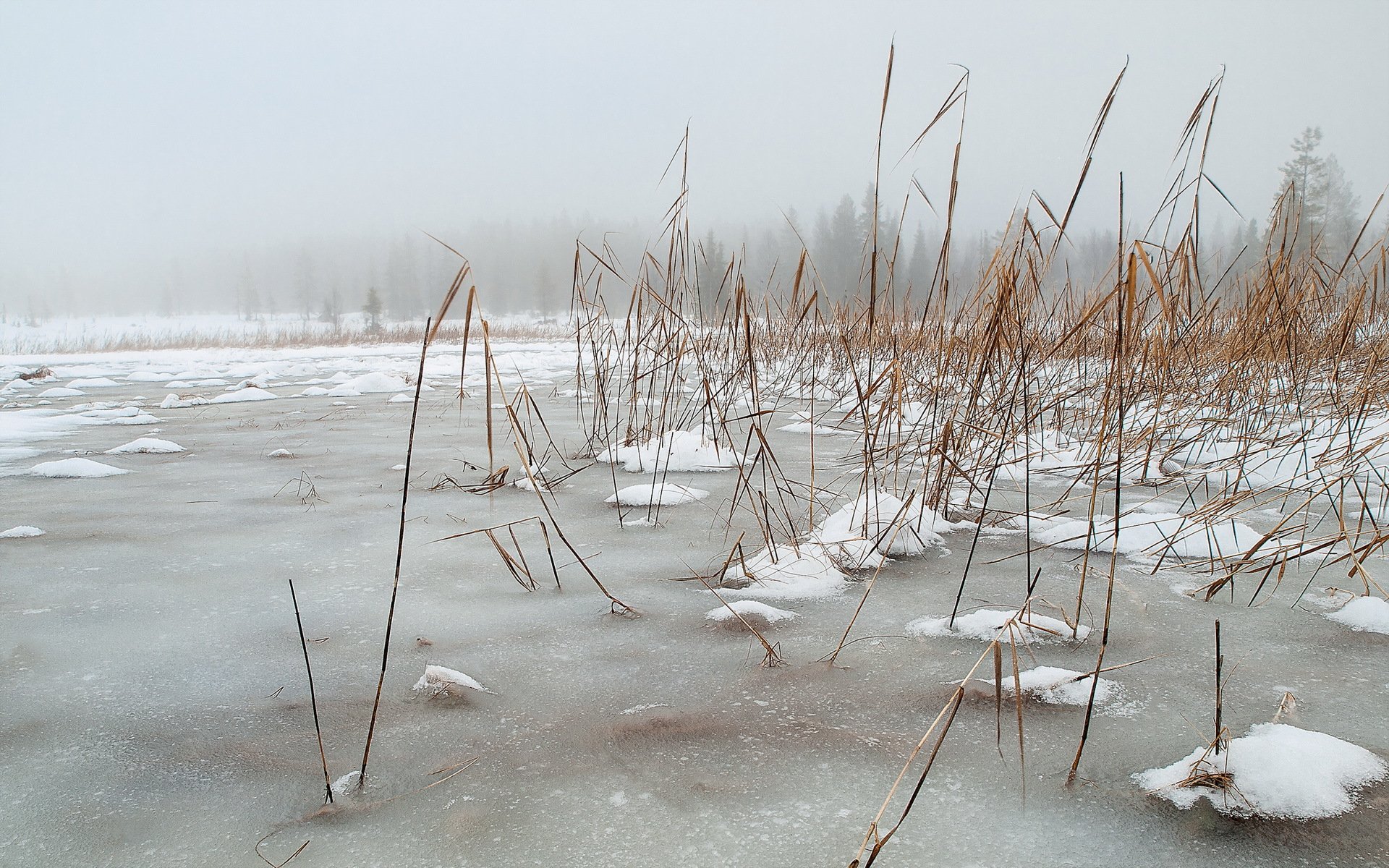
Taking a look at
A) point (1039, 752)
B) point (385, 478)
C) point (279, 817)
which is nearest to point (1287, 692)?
point (1039, 752)

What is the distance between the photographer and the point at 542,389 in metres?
5.09

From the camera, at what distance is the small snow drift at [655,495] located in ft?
6.06

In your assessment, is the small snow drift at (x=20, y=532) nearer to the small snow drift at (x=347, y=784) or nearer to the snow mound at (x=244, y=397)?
the small snow drift at (x=347, y=784)

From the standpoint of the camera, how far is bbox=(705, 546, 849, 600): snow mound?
1.24m

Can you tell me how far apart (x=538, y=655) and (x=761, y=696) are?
0.32m

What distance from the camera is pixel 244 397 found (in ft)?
15.1

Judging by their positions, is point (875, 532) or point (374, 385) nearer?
point (875, 532)

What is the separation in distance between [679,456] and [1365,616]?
162 centimetres

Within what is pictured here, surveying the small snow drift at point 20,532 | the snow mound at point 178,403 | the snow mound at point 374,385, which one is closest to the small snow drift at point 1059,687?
the small snow drift at point 20,532

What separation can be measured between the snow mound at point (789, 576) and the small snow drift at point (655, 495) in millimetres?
458

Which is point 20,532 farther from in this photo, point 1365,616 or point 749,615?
point 1365,616

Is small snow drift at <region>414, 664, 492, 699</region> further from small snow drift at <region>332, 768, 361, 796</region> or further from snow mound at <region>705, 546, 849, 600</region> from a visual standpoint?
snow mound at <region>705, 546, 849, 600</region>

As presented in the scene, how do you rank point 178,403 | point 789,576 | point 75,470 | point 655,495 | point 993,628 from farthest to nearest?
point 178,403, point 75,470, point 655,495, point 789,576, point 993,628

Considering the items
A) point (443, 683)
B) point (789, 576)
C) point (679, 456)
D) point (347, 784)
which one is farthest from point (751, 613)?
point (679, 456)
